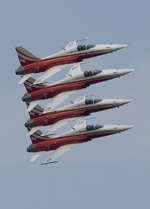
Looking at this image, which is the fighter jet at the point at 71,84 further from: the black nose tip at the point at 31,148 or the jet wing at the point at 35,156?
the jet wing at the point at 35,156

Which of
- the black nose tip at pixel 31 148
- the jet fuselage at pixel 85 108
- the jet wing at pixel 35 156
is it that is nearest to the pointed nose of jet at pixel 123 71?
the jet fuselage at pixel 85 108

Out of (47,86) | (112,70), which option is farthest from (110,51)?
(47,86)

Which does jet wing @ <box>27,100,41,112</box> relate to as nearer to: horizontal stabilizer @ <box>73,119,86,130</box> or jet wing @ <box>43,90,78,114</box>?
jet wing @ <box>43,90,78,114</box>

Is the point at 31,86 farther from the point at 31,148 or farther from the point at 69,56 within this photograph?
the point at 31,148

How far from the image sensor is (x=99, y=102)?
103500 mm

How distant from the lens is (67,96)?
103 meters

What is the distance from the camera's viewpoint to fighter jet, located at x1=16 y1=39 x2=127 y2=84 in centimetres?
10419

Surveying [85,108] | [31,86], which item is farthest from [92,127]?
[31,86]

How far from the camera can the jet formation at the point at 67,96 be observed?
103m

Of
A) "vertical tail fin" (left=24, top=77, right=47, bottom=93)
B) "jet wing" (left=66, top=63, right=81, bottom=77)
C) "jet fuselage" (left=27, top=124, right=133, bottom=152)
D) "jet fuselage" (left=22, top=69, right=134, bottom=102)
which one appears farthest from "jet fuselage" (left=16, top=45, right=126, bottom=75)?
"jet fuselage" (left=27, top=124, right=133, bottom=152)

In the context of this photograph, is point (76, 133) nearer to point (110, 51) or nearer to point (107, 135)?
point (107, 135)

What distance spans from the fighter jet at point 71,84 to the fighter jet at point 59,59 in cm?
156

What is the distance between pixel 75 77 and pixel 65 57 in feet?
10.9

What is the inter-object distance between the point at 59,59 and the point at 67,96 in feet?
17.5
